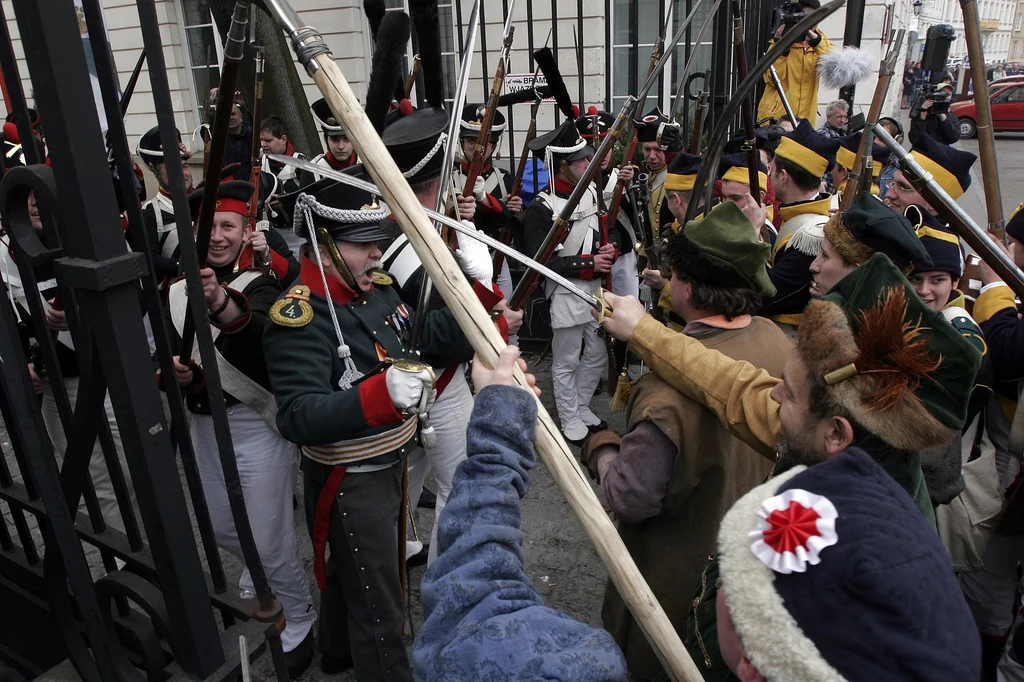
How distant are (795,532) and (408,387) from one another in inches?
50.9

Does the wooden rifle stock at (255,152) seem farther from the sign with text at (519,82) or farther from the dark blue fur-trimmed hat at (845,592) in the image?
the dark blue fur-trimmed hat at (845,592)

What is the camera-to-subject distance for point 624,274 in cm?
538

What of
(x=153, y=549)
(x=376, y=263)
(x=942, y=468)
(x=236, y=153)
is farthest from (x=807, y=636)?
(x=236, y=153)

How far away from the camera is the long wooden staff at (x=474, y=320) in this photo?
122cm

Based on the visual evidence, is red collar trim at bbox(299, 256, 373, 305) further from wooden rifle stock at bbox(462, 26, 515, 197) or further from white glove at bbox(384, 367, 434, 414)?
wooden rifle stock at bbox(462, 26, 515, 197)

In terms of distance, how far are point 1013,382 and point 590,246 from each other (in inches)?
110

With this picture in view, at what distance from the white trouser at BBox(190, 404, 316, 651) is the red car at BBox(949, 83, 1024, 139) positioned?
23501 millimetres

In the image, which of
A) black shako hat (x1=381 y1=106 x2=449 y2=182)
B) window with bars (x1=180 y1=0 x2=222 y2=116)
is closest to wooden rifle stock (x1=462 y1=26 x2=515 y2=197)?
black shako hat (x1=381 y1=106 x2=449 y2=182)

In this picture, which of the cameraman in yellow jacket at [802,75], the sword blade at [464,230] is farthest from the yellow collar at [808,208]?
the cameraman in yellow jacket at [802,75]

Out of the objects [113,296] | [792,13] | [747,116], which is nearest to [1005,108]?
[792,13]

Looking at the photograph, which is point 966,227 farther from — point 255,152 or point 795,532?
point 255,152

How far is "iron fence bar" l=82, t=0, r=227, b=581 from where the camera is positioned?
1.39 m

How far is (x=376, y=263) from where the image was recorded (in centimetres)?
245

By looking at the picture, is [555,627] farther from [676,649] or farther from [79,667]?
[79,667]
